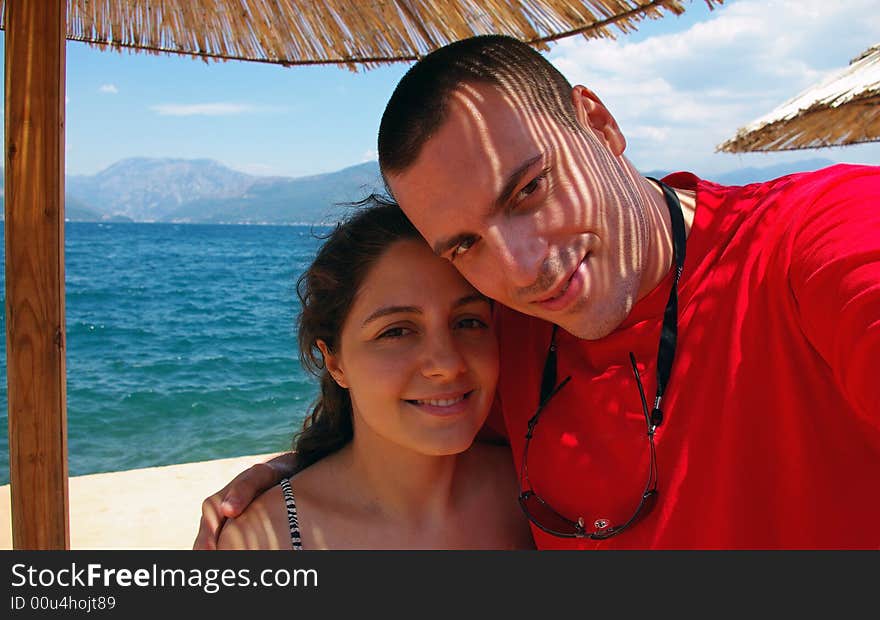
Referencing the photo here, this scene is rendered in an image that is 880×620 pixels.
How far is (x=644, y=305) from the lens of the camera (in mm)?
1626

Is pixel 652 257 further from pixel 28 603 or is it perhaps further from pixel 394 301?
pixel 28 603

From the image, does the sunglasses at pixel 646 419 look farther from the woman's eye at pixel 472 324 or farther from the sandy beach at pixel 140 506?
the sandy beach at pixel 140 506

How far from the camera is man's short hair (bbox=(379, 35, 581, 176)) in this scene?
5.51ft

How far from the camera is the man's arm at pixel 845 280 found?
113 cm

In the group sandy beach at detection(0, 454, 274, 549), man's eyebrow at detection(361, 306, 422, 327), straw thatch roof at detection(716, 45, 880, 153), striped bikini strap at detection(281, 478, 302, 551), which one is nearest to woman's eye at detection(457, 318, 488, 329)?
man's eyebrow at detection(361, 306, 422, 327)

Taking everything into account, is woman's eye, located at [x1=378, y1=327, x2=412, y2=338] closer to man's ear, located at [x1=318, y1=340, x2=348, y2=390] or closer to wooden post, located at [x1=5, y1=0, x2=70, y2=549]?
man's ear, located at [x1=318, y1=340, x2=348, y2=390]

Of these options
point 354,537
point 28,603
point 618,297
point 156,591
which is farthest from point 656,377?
point 28,603

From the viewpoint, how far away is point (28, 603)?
1.69m

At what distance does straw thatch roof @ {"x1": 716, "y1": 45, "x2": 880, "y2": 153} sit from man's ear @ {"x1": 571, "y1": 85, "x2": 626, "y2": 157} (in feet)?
15.2

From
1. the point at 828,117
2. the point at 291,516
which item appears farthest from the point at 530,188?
the point at 828,117

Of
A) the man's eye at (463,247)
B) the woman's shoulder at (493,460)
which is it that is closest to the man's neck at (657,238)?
the man's eye at (463,247)

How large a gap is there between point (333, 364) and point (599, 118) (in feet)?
3.23

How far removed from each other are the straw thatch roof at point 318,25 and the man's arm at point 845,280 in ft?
4.55

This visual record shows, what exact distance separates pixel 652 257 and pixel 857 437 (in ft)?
1.77
